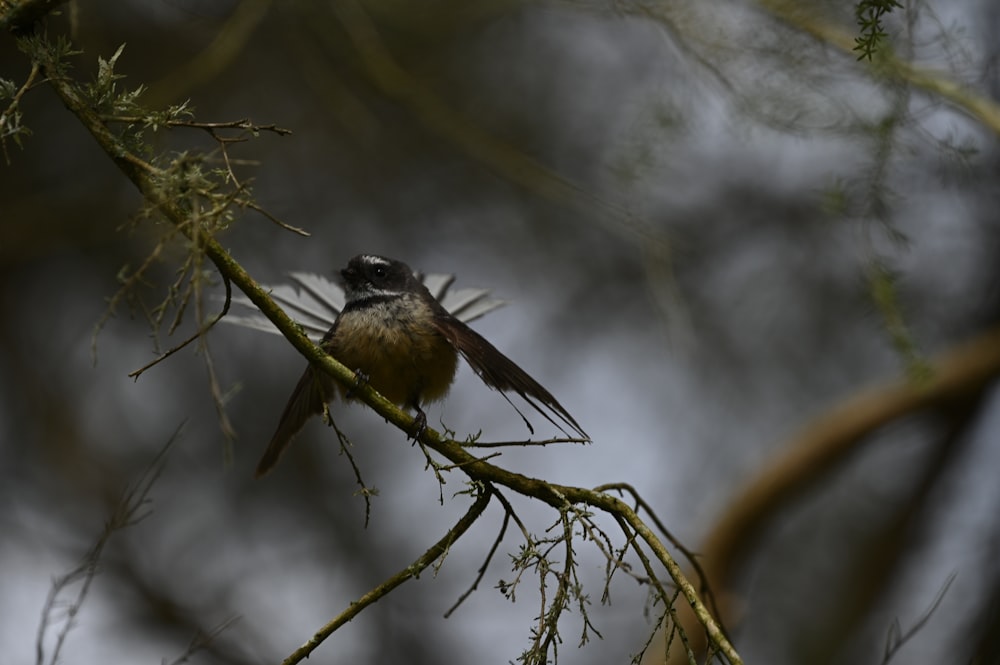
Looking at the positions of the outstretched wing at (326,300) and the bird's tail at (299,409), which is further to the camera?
the outstretched wing at (326,300)

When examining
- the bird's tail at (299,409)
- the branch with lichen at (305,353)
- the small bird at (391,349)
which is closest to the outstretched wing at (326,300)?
the small bird at (391,349)

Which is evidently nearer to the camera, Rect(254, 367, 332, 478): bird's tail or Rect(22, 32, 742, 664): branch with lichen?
Rect(22, 32, 742, 664): branch with lichen

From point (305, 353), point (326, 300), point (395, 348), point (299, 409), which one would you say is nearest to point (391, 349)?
point (395, 348)

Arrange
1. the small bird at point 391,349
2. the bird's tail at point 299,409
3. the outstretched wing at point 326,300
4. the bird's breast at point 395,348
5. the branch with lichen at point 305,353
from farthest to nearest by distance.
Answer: the outstretched wing at point 326,300 < the bird's breast at point 395,348 < the small bird at point 391,349 < the bird's tail at point 299,409 < the branch with lichen at point 305,353

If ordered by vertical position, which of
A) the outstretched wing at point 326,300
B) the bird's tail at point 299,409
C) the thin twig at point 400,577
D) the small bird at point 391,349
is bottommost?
the thin twig at point 400,577

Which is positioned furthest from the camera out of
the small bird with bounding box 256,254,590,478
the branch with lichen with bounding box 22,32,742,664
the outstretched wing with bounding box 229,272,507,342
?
the outstretched wing with bounding box 229,272,507,342

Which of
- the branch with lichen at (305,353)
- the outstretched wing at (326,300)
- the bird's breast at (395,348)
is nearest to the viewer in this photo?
the branch with lichen at (305,353)

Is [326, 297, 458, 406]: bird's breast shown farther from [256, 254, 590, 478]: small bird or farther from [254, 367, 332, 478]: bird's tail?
[254, 367, 332, 478]: bird's tail

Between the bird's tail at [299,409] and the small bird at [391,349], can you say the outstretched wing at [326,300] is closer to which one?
the small bird at [391,349]

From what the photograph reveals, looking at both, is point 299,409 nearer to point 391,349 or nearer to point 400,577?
point 391,349

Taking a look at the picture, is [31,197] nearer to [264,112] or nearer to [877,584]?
[264,112]

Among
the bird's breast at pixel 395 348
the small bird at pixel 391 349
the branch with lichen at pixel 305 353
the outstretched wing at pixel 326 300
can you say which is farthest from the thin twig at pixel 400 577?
the outstretched wing at pixel 326 300

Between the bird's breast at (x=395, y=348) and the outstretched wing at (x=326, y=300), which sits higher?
the outstretched wing at (x=326, y=300)

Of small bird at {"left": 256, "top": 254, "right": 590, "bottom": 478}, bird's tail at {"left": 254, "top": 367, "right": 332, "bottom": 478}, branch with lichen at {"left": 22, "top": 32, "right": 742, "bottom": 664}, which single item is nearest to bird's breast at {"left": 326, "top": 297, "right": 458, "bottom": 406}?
small bird at {"left": 256, "top": 254, "right": 590, "bottom": 478}
